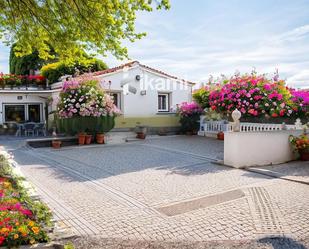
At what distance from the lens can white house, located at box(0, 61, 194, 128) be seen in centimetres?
1702

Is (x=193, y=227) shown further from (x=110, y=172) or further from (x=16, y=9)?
(x=16, y=9)

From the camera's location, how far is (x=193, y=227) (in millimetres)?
4430

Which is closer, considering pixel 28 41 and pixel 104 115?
pixel 28 41

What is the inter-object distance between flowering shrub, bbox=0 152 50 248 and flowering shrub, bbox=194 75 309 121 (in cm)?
1081

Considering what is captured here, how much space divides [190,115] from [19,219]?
14.6m

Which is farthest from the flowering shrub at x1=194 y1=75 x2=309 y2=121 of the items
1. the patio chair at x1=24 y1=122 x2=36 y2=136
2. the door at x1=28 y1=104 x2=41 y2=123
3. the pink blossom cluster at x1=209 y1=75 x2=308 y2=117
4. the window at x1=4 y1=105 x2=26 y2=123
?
the window at x1=4 y1=105 x2=26 y2=123

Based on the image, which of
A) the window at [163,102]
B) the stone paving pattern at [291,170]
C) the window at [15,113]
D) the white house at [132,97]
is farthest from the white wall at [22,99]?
the stone paving pattern at [291,170]

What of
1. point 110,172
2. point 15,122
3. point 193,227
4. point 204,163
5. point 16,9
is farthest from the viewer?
point 15,122

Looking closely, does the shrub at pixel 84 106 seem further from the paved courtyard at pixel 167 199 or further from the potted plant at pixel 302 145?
the potted plant at pixel 302 145

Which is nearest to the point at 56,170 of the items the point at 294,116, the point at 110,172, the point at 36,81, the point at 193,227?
the point at 110,172

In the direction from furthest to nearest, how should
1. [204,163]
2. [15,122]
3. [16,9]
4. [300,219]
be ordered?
[15,122] < [204,163] < [16,9] < [300,219]

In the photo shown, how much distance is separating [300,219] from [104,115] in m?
10.8

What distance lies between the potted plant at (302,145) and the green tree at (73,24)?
700 cm

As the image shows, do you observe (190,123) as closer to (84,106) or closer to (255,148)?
(84,106)
